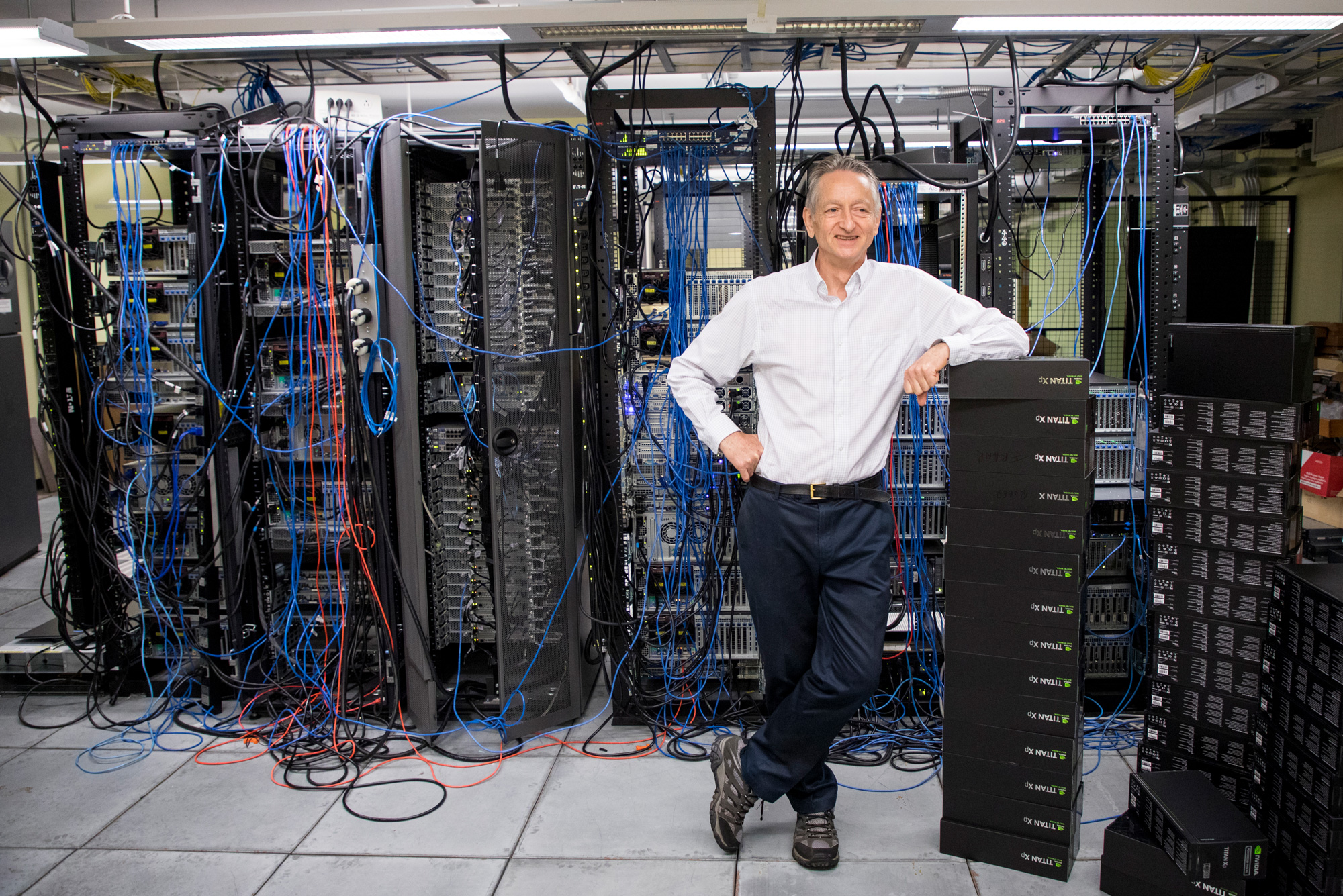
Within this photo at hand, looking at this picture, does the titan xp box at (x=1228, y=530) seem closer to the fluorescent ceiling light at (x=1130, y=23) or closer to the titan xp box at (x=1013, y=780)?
the titan xp box at (x=1013, y=780)

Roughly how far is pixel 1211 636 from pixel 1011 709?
824mm

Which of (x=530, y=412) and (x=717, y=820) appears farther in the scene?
(x=530, y=412)

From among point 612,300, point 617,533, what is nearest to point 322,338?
point 612,300

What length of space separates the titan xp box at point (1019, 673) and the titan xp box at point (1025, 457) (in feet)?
1.58

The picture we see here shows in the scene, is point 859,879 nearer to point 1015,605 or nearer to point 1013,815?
point 1013,815

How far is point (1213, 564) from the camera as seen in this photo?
8.46 feet

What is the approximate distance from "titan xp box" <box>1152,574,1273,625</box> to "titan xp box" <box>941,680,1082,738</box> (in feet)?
2.26

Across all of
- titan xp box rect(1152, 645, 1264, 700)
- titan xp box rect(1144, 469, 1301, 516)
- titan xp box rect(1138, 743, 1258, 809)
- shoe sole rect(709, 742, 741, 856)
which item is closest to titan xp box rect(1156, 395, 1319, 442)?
titan xp box rect(1144, 469, 1301, 516)

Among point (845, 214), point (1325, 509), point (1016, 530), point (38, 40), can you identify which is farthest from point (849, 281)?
point (1325, 509)

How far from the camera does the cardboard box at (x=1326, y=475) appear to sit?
18.6 ft

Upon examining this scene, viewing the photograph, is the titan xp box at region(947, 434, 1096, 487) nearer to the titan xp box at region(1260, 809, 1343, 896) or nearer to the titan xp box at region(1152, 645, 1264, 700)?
the titan xp box at region(1152, 645, 1264, 700)

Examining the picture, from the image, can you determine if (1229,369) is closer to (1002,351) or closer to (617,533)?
(1002,351)

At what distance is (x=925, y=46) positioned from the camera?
17.6 feet

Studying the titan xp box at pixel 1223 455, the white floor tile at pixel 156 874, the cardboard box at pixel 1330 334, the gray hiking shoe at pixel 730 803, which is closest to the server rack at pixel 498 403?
the white floor tile at pixel 156 874
